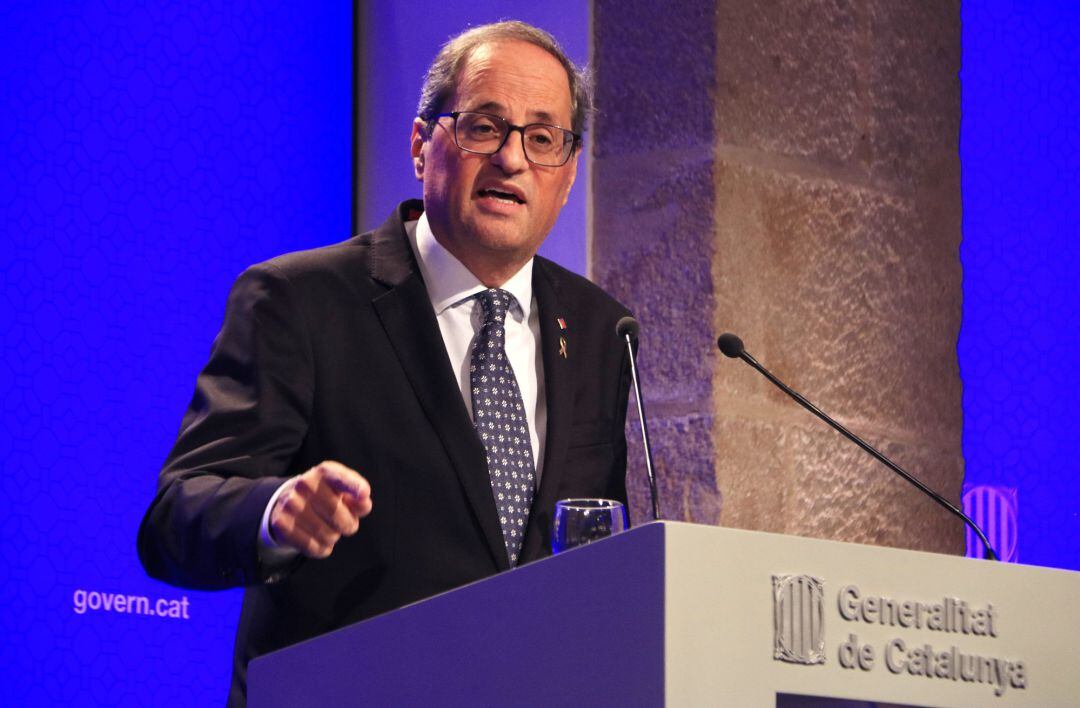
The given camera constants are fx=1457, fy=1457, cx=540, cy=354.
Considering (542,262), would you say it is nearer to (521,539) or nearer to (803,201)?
(521,539)

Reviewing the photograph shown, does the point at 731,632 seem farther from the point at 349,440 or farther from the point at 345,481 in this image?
the point at 349,440

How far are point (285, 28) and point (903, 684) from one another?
117 inches

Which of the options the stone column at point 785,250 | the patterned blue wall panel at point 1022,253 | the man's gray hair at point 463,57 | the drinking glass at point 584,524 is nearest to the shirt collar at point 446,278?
the man's gray hair at point 463,57

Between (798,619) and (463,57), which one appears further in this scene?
(463,57)

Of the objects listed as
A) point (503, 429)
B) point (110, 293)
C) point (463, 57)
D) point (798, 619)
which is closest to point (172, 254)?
point (110, 293)

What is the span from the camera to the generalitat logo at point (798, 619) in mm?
1359

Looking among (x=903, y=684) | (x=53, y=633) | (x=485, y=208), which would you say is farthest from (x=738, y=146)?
(x=903, y=684)

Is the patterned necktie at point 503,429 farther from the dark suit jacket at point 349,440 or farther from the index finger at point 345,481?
the index finger at point 345,481

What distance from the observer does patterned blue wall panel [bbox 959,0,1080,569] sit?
12.3 ft

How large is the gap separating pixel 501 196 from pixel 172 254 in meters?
1.27

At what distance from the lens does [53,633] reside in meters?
3.21

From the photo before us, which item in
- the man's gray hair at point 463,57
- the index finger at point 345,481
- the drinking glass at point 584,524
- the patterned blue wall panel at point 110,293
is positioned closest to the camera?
the index finger at point 345,481

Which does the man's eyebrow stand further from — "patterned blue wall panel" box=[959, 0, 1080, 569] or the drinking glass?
"patterned blue wall panel" box=[959, 0, 1080, 569]

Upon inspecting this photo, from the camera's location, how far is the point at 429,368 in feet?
7.96
